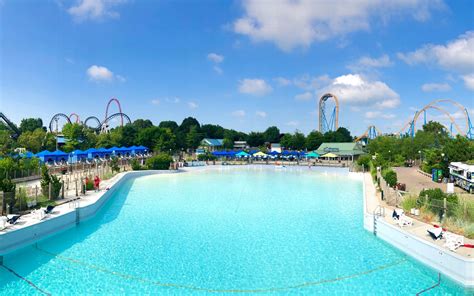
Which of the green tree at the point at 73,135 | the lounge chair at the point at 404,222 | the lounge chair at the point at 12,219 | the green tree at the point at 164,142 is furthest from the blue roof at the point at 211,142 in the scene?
the lounge chair at the point at 404,222

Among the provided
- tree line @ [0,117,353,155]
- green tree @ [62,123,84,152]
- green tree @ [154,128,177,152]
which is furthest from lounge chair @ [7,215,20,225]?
green tree @ [154,128,177,152]

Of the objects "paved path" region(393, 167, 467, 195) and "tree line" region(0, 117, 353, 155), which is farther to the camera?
"tree line" region(0, 117, 353, 155)

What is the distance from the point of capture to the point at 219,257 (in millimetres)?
9477

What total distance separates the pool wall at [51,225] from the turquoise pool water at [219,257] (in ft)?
1.00

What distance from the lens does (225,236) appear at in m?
11.5

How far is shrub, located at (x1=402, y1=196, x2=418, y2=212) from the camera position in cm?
1220

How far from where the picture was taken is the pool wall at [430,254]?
24.9 ft

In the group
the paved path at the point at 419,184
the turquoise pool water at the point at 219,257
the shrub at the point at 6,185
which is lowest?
the turquoise pool water at the point at 219,257

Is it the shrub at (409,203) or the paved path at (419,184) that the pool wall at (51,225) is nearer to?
the shrub at (409,203)

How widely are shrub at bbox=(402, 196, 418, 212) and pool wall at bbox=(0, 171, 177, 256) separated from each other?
552 inches

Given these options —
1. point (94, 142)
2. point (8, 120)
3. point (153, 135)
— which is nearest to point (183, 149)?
point (153, 135)

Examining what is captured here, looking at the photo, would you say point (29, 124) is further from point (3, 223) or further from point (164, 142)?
point (3, 223)

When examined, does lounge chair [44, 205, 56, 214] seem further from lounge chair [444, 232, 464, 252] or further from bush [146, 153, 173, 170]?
bush [146, 153, 173, 170]

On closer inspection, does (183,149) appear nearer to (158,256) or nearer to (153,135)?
(153,135)
